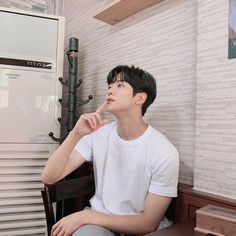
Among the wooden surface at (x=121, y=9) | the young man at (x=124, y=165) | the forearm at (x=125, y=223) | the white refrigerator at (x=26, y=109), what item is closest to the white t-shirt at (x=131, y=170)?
the young man at (x=124, y=165)

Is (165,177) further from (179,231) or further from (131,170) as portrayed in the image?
(179,231)

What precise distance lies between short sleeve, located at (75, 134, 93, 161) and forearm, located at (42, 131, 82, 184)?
0.50 ft

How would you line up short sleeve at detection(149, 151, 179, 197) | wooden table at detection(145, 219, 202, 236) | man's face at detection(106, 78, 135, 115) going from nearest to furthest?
wooden table at detection(145, 219, 202, 236)
short sleeve at detection(149, 151, 179, 197)
man's face at detection(106, 78, 135, 115)

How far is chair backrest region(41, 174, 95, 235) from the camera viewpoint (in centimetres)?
127

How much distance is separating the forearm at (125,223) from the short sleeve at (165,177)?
130mm

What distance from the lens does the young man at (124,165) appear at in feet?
3.62

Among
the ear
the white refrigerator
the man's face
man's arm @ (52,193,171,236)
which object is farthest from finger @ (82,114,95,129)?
the white refrigerator

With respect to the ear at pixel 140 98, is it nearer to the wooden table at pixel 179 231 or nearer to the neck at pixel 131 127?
the neck at pixel 131 127

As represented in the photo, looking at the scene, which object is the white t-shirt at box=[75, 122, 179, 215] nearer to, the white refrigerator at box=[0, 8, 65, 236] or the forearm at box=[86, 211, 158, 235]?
the forearm at box=[86, 211, 158, 235]

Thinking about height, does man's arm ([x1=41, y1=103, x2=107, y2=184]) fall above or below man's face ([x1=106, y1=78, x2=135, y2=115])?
below

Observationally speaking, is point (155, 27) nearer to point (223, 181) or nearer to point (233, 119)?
point (233, 119)

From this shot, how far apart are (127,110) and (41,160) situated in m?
0.89

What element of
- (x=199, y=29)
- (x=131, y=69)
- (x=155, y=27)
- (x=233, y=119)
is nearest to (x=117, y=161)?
(x=131, y=69)

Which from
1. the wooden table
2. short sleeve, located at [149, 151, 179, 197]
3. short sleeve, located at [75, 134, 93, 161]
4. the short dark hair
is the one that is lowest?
the wooden table
